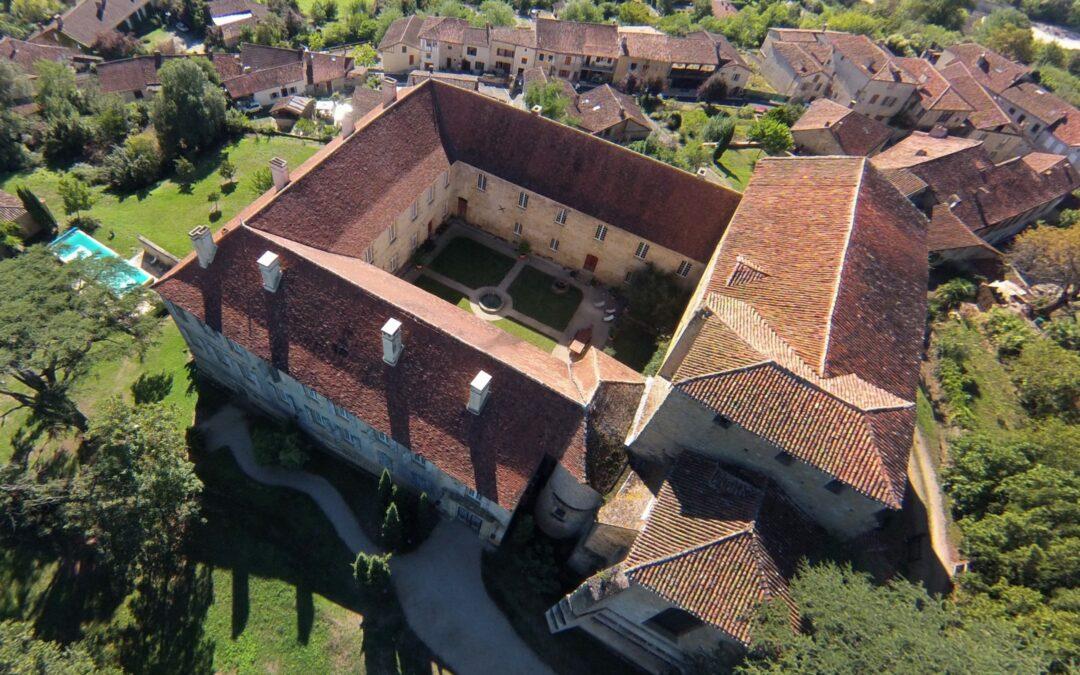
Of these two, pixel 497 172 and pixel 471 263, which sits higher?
pixel 497 172

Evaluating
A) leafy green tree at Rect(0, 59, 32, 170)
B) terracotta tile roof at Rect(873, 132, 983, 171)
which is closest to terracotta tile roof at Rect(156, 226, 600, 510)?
leafy green tree at Rect(0, 59, 32, 170)

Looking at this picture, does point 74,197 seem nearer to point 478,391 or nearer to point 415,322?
point 415,322

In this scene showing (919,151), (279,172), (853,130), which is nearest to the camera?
(279,172)

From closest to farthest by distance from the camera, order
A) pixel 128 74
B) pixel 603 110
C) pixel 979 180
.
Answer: pixel 979 180 → pixel 603 110 → pixel 128 74

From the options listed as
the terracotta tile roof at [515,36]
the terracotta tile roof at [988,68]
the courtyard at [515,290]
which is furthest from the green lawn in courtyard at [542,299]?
the terracotta tile roof at [988,68]

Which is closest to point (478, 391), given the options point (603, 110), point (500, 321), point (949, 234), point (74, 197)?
point (500, 321)

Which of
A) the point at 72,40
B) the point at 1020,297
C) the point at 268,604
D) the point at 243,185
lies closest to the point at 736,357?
the point at 268,604

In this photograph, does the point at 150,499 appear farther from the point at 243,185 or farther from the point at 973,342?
the point at 973,342
